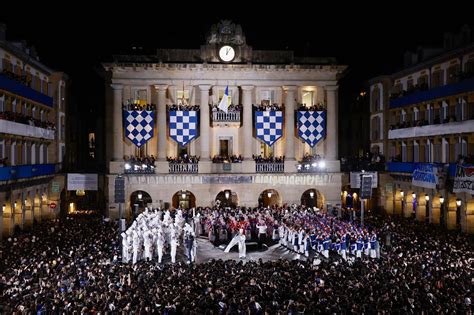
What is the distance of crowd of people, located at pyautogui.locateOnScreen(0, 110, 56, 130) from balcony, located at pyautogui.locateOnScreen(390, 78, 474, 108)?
34.7 m

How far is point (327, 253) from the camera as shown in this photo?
36.2 metres

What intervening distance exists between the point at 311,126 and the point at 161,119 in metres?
15.1

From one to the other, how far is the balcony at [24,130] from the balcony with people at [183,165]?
12.0m

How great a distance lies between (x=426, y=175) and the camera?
47.8 m

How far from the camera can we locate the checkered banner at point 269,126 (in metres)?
56.2

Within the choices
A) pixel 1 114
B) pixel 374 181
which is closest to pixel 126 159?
pixel 1 114

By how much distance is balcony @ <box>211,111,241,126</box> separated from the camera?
5691cm

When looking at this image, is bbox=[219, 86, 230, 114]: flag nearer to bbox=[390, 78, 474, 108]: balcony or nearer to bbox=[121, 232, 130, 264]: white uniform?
bbox=[390, 78, 474, 108]: balcony

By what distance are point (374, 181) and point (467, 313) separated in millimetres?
35070

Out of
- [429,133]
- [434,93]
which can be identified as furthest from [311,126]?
[434,93]

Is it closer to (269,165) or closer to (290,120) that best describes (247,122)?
(290,120)

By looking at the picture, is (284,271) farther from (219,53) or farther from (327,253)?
(219,53)

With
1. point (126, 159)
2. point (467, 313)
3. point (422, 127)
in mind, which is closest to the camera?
point (467, 313)

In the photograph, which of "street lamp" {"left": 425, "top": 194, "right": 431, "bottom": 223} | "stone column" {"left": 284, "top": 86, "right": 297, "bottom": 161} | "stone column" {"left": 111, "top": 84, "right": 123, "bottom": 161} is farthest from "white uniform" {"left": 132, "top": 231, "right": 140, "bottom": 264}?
"street lamp" {"left": 425, "top": 194, "right": 431, "bottom": 223}
